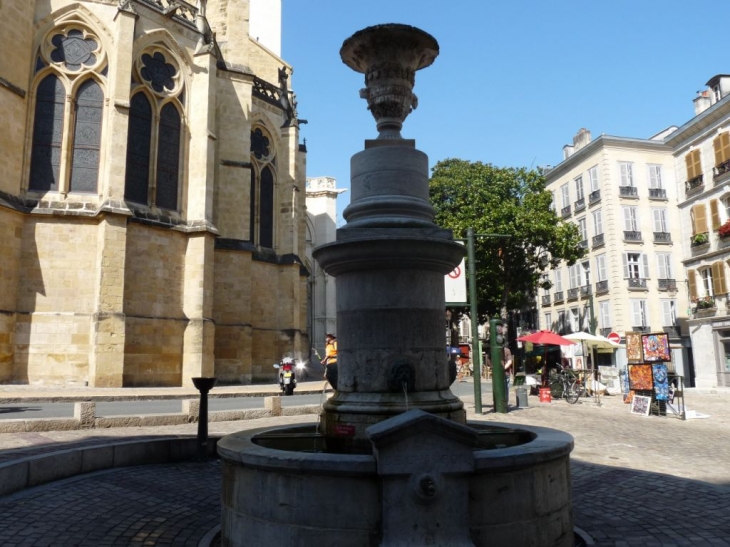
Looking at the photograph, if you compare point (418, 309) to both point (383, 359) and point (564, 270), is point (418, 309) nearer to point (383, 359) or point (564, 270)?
point (383, 359)

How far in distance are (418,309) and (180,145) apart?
70.0 feet

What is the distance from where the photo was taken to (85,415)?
402 inches

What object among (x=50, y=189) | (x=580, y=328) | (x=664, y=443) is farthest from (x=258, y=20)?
(x=664, y=443)

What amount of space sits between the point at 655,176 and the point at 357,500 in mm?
40101

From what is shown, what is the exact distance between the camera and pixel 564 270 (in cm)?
4297

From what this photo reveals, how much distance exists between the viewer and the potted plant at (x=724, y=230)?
27722 mm

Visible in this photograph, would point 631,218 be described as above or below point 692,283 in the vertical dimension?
above

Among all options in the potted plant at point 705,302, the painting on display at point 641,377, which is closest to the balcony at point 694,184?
the potted plant at point 705,302

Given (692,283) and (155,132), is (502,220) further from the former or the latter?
(155,132)

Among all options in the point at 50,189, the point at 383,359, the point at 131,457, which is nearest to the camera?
the point at 383,359

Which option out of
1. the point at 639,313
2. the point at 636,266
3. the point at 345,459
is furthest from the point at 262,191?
the point at 345,459

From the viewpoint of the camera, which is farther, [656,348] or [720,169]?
[720,169]

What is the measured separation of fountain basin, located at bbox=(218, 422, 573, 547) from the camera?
12.1 ft

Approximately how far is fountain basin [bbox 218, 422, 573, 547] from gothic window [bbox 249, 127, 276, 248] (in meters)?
25.1
